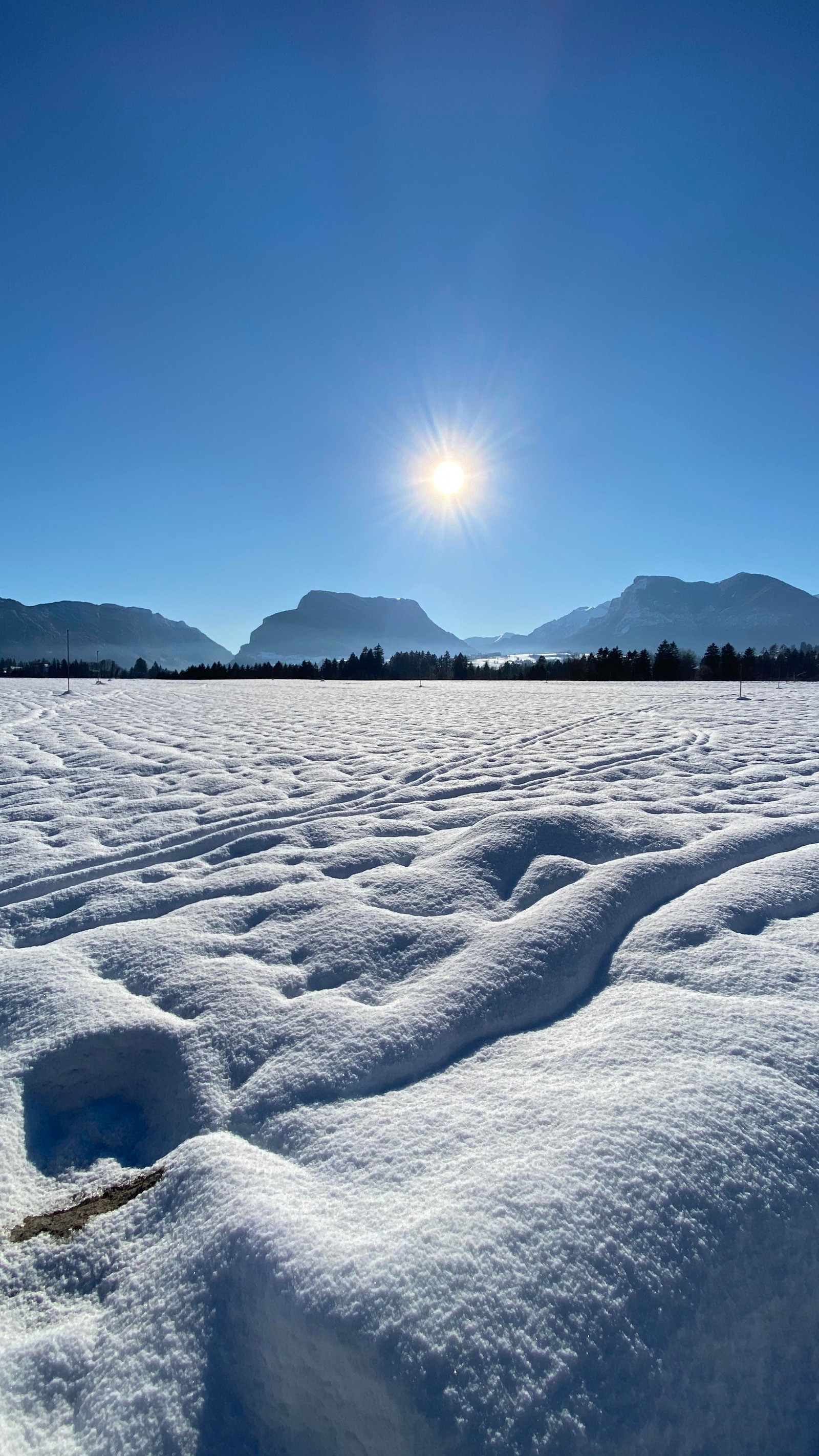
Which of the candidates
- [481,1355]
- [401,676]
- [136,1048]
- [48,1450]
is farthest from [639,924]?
[401,676]

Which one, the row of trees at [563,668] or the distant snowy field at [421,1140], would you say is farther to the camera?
the row of trees at [563,668]

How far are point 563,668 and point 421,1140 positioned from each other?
59.3 m

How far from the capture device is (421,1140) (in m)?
1.55

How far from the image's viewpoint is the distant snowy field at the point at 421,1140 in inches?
43.1

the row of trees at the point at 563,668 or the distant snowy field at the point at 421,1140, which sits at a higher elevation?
the row of trees at the point at 563,668

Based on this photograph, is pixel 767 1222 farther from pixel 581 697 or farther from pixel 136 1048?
pixel 581 697

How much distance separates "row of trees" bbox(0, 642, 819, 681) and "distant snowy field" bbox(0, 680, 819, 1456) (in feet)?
128

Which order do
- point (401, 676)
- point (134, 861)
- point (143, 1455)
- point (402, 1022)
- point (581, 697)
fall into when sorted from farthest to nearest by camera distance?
point (401, 676), point (581, 697), point (134, 861), point (402, 1022), point (143, 1455)

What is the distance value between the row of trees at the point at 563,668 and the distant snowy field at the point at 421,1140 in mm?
39163

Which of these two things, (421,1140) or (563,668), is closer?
(421,1140)

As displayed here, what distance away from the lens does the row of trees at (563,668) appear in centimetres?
4906

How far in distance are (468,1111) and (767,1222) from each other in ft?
2.35

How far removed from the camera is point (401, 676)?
62.0 meters

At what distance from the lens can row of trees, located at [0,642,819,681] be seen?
4906cm
